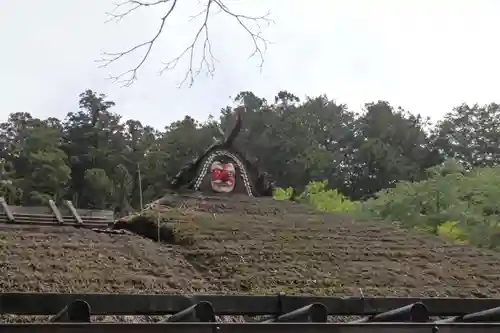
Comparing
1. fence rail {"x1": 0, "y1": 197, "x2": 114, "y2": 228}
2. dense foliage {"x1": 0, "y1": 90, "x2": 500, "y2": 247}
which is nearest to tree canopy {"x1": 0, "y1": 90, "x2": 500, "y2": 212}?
dense foliage {"x1": 0, "y1": 90, "x2": 500, "y2": 247}

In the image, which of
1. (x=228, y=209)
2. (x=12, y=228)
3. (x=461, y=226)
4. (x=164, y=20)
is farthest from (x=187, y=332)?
(x=461, y=226)

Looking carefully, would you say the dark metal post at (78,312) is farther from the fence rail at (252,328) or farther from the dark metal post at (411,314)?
the dark metal post at (411,314)

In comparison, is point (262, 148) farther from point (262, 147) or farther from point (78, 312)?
point (78, 312)

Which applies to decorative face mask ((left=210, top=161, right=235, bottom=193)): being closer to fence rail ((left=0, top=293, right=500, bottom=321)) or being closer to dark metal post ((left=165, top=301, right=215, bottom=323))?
fence rail ((left=0, top=293, right=500, bottom=321))

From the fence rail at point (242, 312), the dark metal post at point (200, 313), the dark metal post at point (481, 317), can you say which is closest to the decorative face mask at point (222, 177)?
the fence rail at point (242, 312)

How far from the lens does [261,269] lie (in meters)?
7.32

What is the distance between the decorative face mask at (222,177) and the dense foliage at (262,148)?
2144 centimetres

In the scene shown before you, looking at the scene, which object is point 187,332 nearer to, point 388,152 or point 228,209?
point 228,209

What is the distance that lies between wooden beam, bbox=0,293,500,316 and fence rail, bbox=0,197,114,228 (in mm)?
5186

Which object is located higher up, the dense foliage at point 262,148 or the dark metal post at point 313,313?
the dense foliage at point 262,148

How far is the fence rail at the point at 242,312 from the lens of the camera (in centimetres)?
285

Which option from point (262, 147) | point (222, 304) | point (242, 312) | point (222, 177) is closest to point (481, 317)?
point (242, 312)

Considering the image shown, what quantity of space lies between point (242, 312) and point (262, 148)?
3413cm

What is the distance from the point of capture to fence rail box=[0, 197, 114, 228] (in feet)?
28.2
